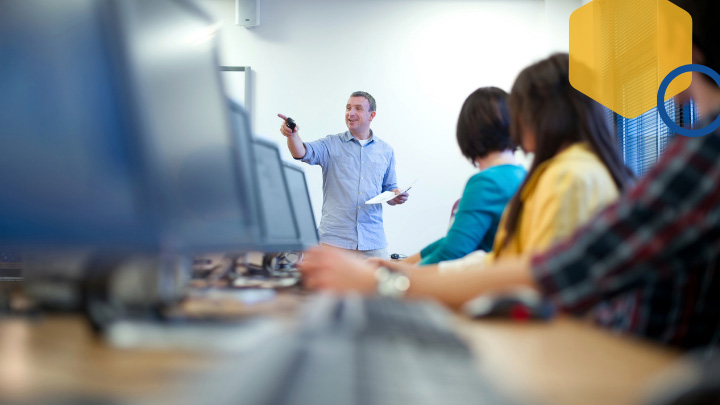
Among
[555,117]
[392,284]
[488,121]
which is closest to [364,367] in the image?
[392,284]

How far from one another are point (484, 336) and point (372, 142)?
3.51m

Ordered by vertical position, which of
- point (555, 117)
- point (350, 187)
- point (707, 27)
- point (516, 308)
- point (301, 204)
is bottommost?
point (350, 187)

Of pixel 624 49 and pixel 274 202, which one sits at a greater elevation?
pixel 624 49

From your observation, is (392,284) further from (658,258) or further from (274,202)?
(274,202)

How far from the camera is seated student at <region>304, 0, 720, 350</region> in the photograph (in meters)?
0.78

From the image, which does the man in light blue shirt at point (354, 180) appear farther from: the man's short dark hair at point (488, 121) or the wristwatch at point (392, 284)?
the wristwatch at point (392, 284)

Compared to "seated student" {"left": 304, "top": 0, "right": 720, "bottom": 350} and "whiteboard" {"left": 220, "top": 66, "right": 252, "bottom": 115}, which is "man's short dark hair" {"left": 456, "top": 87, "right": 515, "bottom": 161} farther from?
"whiteboard" {"left": 220, "top": 66, "right": 252, "bottom": 115}

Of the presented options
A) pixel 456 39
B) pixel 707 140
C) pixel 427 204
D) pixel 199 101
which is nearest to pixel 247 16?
pixel 456 39

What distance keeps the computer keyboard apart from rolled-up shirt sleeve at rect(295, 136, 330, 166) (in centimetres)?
326

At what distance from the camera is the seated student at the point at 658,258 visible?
779 millimetres

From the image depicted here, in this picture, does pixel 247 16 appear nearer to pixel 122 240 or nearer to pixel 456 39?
pixel 456 39

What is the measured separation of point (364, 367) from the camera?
0.49 meters

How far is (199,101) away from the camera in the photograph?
3.24ft

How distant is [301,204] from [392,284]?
146 cm
